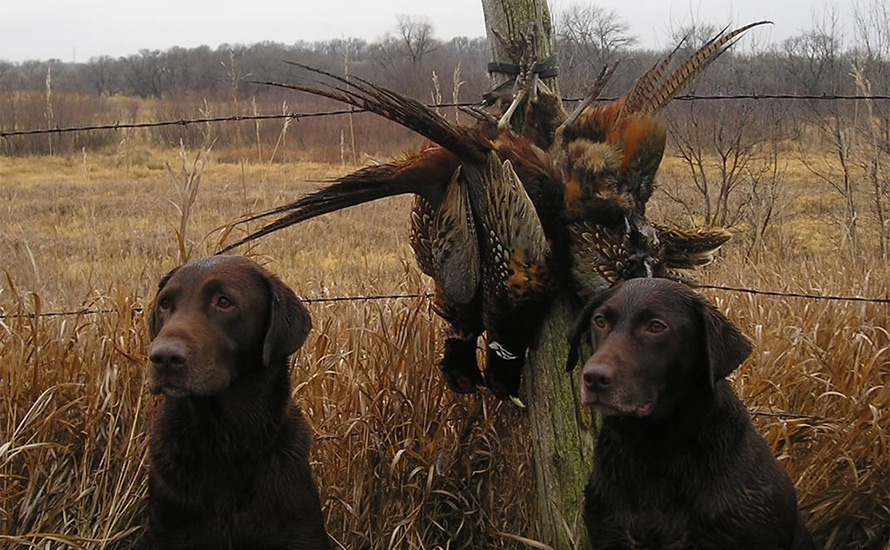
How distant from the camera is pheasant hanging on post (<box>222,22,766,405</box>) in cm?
282

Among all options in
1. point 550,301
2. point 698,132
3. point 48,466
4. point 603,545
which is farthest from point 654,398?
point 698,132

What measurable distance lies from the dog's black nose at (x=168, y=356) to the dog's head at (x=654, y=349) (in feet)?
3.49

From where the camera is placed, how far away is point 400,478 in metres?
3.48

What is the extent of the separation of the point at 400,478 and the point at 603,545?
1095 mm

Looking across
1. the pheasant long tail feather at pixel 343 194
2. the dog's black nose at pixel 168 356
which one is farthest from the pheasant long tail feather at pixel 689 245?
the dog's black nose at pixel 168 356

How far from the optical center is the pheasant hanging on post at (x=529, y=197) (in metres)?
2.82

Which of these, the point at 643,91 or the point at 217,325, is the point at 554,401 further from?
the point at 217,325

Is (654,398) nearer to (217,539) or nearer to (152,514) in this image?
(217,539)

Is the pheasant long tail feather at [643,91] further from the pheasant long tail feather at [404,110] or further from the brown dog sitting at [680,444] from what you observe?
the brown dog sitting at [680,444]

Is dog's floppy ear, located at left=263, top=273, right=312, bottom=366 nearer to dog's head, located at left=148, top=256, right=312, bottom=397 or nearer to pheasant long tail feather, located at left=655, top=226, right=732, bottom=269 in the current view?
dog's head, located at left=148, top=256, right=312, bottom=397

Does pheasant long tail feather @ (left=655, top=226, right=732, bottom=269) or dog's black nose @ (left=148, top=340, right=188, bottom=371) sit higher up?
pheasant long tail feather @ (left=655, top=226, right=732, bottom=269)

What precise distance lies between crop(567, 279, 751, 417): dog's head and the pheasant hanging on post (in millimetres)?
347

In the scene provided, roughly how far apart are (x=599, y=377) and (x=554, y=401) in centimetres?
89

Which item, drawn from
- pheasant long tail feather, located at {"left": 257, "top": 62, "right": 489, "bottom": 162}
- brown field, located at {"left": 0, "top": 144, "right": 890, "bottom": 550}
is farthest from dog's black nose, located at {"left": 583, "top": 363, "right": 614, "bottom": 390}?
brown field, located at {"left": 0, "top": 144, "right": 890, "bottom": 550}
